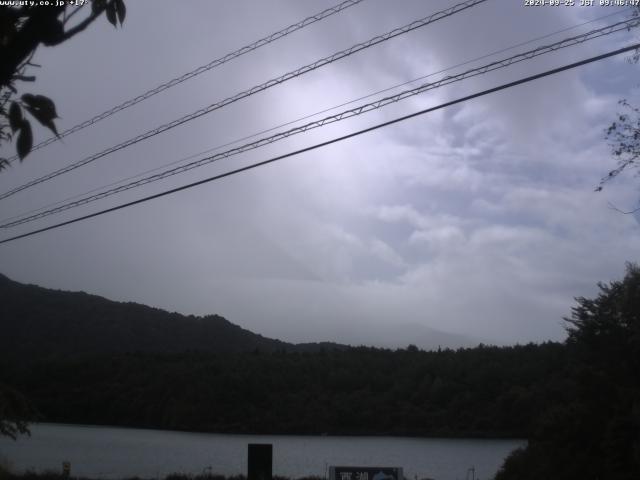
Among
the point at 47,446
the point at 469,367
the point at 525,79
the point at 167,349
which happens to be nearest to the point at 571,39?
the point at 525,79

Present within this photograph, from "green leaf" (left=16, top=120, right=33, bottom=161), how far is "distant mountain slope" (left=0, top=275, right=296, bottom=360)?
57175 mm

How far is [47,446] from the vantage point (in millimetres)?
41156

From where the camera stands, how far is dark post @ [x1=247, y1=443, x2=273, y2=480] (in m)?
18.8

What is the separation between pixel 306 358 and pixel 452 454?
30.4 meters

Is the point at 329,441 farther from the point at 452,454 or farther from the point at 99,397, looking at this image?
the point at 99,397

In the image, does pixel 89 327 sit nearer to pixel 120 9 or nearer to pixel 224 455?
pixel 224 455

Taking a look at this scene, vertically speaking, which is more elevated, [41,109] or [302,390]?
[302,390]

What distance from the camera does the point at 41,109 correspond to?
3420 mm

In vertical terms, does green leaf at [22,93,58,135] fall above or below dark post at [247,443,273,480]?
above

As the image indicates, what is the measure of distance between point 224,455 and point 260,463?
21.1 m

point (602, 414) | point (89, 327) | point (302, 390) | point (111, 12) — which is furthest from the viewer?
point (89, 327)

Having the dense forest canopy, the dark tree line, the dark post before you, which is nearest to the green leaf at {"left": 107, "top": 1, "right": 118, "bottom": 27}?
the dark post

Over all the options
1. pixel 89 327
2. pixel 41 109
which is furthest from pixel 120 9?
pixel 89 327

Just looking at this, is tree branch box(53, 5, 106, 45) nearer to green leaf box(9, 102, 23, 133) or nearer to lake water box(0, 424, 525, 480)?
green leaf box(9, 102, 23, 133)
